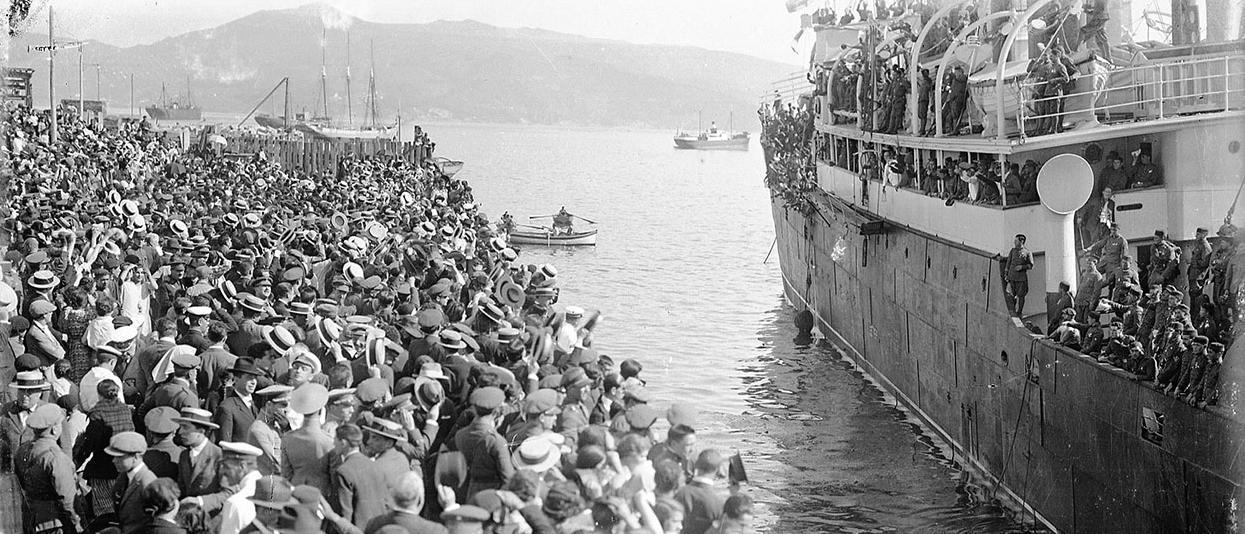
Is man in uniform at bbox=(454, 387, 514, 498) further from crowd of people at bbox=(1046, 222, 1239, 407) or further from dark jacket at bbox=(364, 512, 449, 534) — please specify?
crowd of people at bbox=(1046, 222, 1239, 407)

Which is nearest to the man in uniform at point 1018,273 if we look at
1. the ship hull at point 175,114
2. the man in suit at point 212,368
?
the man in suit at point 212,368

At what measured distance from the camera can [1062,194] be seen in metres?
17.5

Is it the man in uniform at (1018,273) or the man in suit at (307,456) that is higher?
the man in uniform at (1018,273)

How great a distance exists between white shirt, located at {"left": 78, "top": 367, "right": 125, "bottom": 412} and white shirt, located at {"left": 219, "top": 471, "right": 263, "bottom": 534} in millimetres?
2448

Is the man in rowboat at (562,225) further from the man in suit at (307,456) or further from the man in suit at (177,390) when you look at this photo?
the man in suit at (307,456)

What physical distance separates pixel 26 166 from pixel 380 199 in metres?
8.40

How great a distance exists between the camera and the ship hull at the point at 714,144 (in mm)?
167625

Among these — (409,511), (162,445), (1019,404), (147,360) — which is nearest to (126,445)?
(162,445)

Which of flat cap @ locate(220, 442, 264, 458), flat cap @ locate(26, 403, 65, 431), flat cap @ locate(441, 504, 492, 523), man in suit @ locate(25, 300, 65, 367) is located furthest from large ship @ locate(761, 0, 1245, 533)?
man in suit @ locate(25, 300, 65, 367)

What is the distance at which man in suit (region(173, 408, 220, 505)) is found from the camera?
29.0 ft

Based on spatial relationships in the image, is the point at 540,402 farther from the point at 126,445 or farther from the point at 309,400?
the point at 126,445

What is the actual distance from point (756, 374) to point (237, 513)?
21.4m

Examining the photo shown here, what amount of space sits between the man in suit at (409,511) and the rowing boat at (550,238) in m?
45.8

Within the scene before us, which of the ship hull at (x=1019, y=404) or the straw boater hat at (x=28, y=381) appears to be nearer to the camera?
the straw boater hat at (x=28, y=381)
